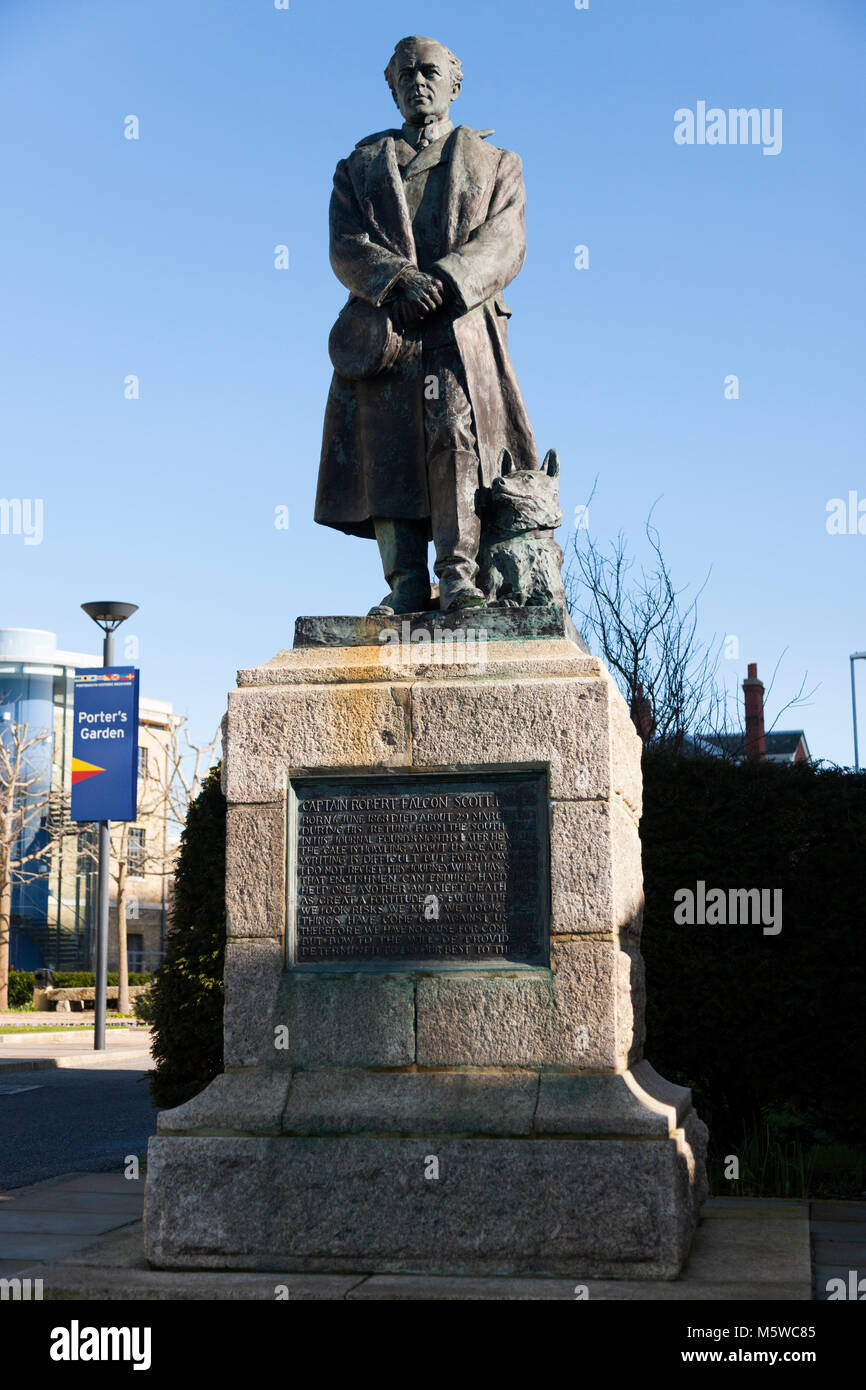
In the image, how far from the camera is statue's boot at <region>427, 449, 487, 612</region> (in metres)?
6.26

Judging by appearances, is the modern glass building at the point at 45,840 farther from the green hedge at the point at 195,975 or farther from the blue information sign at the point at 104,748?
the green hedge at the point at 195,975

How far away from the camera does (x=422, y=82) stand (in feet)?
21.6

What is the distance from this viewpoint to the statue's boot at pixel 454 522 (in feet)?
20.5

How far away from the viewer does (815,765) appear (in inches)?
345

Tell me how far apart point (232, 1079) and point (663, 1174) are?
1746 millimetres

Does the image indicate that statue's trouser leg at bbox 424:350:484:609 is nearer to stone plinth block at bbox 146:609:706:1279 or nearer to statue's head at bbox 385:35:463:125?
stone plinth block at bbox 146:609:706:1279

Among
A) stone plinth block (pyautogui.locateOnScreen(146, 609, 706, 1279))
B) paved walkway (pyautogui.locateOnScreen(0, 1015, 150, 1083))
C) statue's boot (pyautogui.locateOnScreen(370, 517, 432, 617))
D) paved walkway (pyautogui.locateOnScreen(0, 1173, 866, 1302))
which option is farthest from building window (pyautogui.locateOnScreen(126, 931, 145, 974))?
stone plinth block (pyautogui.locateOnScreen(146, 609, 706, 1279))

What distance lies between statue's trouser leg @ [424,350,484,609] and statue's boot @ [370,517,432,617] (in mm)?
195

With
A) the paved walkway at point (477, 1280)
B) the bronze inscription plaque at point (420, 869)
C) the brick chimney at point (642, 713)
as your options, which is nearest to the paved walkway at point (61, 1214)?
the paved walkway at point (477, 1280)

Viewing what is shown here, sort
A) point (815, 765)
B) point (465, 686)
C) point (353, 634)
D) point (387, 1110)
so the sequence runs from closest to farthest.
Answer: point (387, 1110) → point (465, 686) → point (353, 634) → point (815, 765)

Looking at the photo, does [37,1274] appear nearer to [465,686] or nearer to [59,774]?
[465,686]

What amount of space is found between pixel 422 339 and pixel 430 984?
2979 millimetres

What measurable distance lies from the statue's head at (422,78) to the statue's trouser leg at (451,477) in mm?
1225
